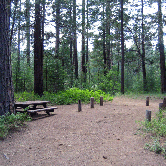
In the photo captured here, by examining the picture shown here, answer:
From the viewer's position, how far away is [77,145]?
15.7 feet

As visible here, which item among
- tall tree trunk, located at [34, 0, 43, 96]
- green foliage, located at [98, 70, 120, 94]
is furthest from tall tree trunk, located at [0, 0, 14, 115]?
green foliage, located at [98, 70, 120, 94]

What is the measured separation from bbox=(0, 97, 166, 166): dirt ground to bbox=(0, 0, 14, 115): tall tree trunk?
1.00 m

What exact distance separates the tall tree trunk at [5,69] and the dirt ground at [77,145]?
1.00m

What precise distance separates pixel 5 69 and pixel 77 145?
3577mm

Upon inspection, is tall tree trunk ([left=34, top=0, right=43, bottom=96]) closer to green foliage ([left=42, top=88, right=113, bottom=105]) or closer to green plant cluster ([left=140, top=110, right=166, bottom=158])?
green foliage ([left=42, top=88, right=113, bottom=105])

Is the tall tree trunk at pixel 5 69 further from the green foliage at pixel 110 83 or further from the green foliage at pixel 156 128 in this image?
the green foliage at pixel 110 83

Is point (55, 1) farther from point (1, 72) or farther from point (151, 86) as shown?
point (151, 86)

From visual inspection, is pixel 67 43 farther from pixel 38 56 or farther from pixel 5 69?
pixel 5 69

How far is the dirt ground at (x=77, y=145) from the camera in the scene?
3879 mm

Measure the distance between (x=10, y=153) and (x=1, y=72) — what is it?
9.76 ft

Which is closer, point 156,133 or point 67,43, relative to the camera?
point 156,133

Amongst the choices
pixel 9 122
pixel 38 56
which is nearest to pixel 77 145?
pixel 9 122

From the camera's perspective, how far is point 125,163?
3.78m

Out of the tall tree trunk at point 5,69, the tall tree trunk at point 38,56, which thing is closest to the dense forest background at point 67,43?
the tall tree trunk at point 38,56
